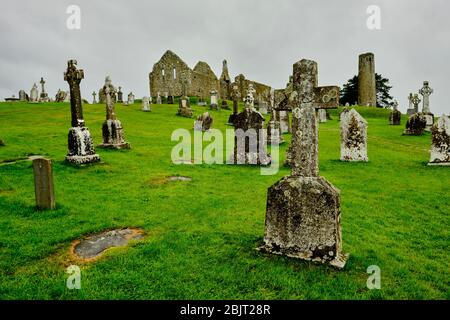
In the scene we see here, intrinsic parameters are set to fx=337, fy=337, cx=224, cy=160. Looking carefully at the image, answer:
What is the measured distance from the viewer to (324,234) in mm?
5176

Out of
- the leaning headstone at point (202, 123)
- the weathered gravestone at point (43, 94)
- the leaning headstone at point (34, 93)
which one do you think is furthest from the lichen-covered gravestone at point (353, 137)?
the leaning headstone at point (34, 93)

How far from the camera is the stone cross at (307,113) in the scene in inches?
210

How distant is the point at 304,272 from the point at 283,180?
4.72 ft

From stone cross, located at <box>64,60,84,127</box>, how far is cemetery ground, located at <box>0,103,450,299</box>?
1.81 metres

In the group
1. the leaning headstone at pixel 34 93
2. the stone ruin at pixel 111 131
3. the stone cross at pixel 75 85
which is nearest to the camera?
the stone cross at pixel 75 85

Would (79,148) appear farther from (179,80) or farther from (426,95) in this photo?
(179,80)

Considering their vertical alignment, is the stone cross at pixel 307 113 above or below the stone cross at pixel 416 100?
below

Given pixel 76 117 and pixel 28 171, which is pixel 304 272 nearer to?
pixel 28 171

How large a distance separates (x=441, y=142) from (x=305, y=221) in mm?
10853

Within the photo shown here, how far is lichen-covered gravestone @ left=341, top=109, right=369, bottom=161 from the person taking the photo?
14219 mm

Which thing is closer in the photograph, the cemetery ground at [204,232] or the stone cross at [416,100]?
the cemetery ground at [204,232]

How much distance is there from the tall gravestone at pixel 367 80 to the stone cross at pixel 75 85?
179 ft

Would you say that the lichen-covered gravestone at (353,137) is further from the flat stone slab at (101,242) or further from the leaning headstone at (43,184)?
the leaning headstone at (43,184)

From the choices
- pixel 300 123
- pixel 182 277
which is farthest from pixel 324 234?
pixel 182 277
